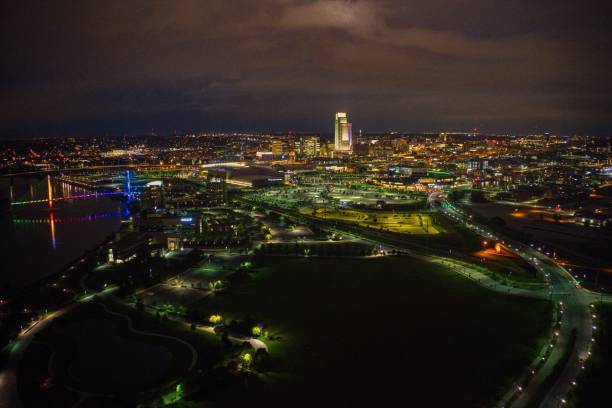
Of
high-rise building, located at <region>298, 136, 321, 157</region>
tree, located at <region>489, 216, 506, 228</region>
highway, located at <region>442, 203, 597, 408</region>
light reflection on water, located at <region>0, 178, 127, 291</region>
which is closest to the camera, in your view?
highway, located at <region>442, 203, 597, 408</region>

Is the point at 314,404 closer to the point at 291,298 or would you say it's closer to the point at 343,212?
the point at 291,298

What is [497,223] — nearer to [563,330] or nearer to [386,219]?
[386,219]

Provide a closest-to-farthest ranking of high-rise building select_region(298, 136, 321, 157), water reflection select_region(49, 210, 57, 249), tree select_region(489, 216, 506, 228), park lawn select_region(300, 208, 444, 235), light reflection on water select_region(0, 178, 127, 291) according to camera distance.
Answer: light reflection on water select_region(0, 178, 127, 291)
water reflection select_region(49, 210, 57, 249)
tree select_region(489, 216, 506, 228)
park lawn select_region(300, 208, 444, 235)
high-rise building select_region(298, 136, 321, 157)

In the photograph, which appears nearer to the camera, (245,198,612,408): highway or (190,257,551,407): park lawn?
(245,198,612,408): highway

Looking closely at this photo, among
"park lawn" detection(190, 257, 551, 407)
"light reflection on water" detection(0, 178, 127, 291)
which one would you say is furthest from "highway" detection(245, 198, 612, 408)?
"light reflection on water" detection(0, 178, 127, 291)

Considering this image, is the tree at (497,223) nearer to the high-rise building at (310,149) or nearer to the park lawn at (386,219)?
the park lawn at (386,219)

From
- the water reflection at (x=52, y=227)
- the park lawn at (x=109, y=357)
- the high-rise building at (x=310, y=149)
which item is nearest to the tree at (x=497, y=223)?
the park lawn at (x=109, y=357)

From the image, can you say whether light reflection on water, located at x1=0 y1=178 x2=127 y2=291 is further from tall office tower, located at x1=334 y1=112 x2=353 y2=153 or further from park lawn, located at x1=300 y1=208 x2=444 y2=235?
tall office tower, located at x1=334 y1=112 x2=353 y2=153
